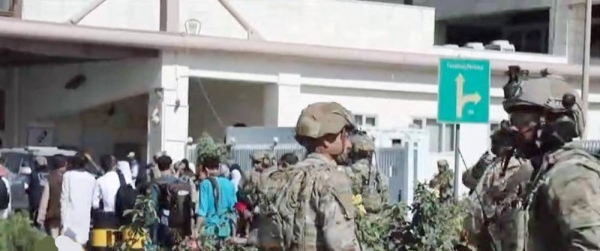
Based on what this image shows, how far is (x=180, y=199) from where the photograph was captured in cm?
1540

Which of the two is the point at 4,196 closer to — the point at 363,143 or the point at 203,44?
the point at 363,143

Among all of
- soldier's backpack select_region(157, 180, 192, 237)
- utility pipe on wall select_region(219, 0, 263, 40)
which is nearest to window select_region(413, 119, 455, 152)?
utility pipe on wall select_region(219, 0, 263, 40)

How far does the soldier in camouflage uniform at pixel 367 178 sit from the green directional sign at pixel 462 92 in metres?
1.53

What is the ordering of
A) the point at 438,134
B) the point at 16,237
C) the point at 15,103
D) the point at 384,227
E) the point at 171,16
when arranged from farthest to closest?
the point at 438,134 → the point at 15,103 → the point at 171,16 → the point at 384,227 → the point at 16,237

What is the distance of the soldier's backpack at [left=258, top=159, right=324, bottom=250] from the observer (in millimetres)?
7465

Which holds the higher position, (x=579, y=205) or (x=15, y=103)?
(x=15, y=103)

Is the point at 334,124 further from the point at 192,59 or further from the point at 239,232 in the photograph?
the point at 192,59

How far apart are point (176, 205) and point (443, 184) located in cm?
309

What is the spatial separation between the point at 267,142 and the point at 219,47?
388 centimetres

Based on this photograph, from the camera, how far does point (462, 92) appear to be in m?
13.1

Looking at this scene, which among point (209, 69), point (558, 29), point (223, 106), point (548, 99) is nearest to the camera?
point (548, 99)

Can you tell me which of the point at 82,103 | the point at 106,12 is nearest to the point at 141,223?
the point at 106,12

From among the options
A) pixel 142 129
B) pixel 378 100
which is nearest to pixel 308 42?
pixel 378 100

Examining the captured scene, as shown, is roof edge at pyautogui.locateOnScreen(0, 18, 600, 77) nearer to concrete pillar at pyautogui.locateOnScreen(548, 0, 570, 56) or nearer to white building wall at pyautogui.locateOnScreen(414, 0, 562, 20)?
concrete pillar at pyautogui.locateOnScreen(548, 0, 570, 56)
